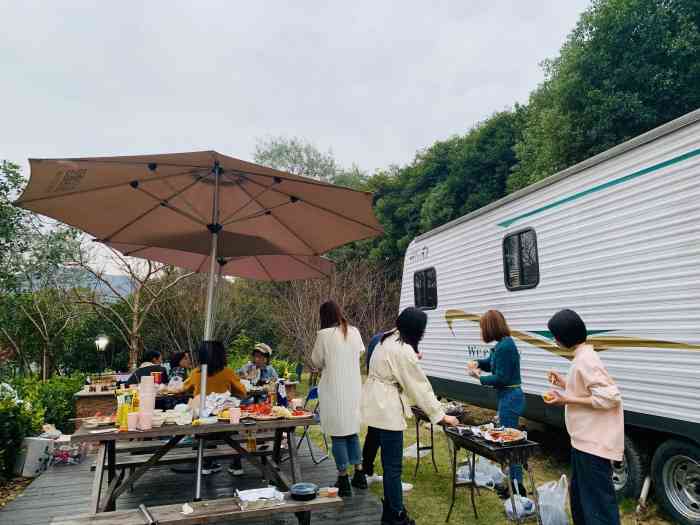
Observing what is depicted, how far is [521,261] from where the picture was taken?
5559 mm

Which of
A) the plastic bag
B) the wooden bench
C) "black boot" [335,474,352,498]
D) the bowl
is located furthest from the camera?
"black boot" [335,474,352,498]

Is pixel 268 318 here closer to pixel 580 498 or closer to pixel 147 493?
pixel 147 493

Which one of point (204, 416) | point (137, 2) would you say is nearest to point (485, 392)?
point (204, 416)

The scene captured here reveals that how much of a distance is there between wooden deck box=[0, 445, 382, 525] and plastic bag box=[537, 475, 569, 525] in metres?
1.29

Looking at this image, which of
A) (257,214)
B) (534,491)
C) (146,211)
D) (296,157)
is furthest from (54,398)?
(296,157)

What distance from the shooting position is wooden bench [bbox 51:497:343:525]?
2648mm

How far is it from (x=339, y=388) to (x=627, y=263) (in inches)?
110

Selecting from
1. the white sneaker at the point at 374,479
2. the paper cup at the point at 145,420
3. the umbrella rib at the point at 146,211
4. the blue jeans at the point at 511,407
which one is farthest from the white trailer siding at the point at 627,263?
the paper cup at the point at 145,420

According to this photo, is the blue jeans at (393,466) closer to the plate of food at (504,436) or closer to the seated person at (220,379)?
the plate of food at (504,436)

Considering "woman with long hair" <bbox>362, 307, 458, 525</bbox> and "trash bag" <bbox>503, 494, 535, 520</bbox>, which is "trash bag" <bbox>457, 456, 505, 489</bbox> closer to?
"trash bag" <bbox>503, 494, 535, 520</bbox>

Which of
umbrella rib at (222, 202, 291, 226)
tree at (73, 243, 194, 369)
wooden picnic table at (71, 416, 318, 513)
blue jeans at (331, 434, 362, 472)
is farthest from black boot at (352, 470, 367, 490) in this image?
tree at (73, 243, 194, 369)

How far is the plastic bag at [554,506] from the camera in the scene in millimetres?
3537

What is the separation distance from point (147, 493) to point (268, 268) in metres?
2.83

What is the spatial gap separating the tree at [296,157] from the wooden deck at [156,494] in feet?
73.1
